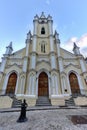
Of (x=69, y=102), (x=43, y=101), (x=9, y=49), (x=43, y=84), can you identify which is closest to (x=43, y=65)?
(x=43, y=84)

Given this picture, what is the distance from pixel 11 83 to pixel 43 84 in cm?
500

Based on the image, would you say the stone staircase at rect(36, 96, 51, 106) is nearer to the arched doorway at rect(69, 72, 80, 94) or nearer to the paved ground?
the arched doorway at rect(69, 72, 80, 94)

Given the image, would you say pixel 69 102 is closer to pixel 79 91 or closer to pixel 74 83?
pixel 79 91

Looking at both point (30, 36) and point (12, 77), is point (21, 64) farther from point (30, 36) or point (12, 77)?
point (30, 36)

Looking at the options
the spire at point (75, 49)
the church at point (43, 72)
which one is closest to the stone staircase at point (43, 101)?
the church at point (43, 72)

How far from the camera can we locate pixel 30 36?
19.5 m

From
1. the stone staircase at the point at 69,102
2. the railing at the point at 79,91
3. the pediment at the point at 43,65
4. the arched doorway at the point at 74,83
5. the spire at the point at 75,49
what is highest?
the spire at the point at 75,49

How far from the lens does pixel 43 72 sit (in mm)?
15484

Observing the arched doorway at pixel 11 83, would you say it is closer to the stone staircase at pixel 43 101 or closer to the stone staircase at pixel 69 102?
the stone staircase at pixel 43 101

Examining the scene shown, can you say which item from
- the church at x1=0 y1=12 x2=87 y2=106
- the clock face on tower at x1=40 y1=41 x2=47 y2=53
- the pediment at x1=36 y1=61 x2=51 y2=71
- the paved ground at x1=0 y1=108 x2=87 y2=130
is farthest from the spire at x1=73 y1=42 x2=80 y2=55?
the paved ground at x1=0 y1=108 x2=87 y2=130

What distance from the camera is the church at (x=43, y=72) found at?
13.0 metres

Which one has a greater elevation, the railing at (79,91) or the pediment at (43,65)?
the pediment at (43,65)

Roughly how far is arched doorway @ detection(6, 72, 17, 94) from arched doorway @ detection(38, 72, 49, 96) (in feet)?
12.8

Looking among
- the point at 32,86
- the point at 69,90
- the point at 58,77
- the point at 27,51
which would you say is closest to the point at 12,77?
the point at 32,86
